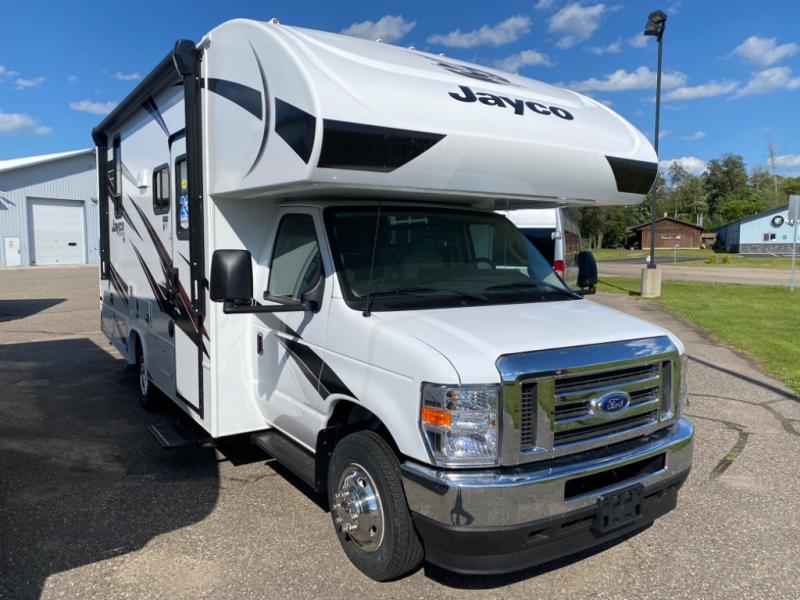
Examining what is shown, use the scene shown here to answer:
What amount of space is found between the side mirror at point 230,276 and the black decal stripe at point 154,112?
2067 mm

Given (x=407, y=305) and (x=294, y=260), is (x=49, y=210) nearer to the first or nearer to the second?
(x=294, y=260)

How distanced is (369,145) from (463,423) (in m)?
1.53

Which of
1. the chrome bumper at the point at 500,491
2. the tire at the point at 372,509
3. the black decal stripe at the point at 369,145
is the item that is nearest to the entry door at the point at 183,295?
the tire at the point at 372,509

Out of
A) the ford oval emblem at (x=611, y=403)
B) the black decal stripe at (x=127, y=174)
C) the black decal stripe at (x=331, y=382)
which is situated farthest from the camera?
the black decal stripe at (x=127, y=174)

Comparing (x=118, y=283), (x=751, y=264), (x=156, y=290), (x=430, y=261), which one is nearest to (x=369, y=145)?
(x=430, y=261)

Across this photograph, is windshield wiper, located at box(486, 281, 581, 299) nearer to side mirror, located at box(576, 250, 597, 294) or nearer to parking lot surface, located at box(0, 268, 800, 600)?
side mirror, located at box(576, 250, 597, 294)

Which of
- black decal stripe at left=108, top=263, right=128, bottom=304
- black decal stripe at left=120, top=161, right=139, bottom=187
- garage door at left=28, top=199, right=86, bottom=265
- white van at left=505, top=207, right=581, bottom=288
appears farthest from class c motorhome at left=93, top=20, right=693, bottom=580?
garage door at left=28, top=199, right=86, bottom=265

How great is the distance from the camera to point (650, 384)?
11.2ft

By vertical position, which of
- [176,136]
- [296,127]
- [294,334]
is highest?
[176,136]

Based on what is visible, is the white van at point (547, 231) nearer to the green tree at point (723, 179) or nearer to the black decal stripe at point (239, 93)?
the black decal stripe at point (239, 93)

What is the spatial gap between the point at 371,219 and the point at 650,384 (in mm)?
1937

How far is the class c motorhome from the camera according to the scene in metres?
2.96

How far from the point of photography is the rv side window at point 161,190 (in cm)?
525

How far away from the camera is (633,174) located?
4711mm
